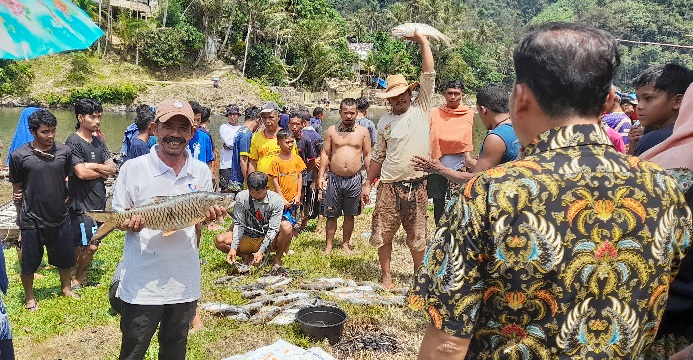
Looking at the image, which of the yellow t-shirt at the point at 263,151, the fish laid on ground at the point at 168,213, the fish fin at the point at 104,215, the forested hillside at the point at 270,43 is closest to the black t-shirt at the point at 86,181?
the yellow t-shirt at the point at 263,151

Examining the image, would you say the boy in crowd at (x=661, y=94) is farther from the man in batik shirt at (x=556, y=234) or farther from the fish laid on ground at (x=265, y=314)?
the fish laid on ground at (x=265, y=314)

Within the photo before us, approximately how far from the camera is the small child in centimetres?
725

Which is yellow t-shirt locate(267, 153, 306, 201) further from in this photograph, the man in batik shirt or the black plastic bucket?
the man in batik shirt

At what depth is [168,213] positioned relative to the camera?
10.2ft

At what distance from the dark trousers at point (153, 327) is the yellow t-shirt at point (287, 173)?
395cm

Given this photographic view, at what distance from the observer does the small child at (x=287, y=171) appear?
7.25 metres

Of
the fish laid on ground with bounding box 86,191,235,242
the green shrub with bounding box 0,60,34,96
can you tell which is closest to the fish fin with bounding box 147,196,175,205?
the fish laid on ground with bounding box 86,191,235,242

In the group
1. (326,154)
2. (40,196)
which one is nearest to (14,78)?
(326,154)

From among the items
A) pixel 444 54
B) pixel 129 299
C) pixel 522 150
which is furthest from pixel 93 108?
pixel 444 54

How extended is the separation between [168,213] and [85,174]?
122 inches

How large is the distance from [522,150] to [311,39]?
5000cm

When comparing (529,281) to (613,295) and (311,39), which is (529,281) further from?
(311,39)

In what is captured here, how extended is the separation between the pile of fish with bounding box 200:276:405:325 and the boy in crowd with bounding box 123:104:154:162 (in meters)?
1.77

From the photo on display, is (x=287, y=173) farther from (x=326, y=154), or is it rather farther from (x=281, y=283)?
(x=281, y=283)
